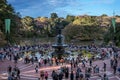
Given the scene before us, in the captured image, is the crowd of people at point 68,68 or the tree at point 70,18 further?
the tree at point 70,18

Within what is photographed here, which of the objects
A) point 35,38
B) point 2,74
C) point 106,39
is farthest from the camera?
point 35,38

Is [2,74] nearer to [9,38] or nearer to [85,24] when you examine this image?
[9,38]

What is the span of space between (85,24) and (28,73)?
68.3 meters

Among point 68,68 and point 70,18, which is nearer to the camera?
point 68,68

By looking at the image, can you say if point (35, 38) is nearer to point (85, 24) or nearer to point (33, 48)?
point (85, 24)

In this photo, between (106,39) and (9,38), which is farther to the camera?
(106,39)

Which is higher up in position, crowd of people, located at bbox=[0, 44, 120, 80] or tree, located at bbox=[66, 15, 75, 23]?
tree, located at bbox=[66, 15, 75, 23]

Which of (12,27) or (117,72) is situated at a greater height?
(12,27)

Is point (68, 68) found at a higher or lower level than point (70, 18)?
lower

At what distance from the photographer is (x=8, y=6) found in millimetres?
70375

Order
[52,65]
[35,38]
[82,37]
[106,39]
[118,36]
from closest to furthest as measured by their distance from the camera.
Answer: [52,65]
[118,36]
[106,39]
[82,37]
[35,38]

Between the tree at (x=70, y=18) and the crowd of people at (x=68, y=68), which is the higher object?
the tree at (x=70, y=18)

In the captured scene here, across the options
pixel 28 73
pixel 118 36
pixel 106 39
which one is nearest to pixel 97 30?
pixel 106 39

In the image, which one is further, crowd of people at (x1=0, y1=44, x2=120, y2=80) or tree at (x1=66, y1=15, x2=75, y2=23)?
tree at (x1=66, y1=15, x2=75, y2=23)
